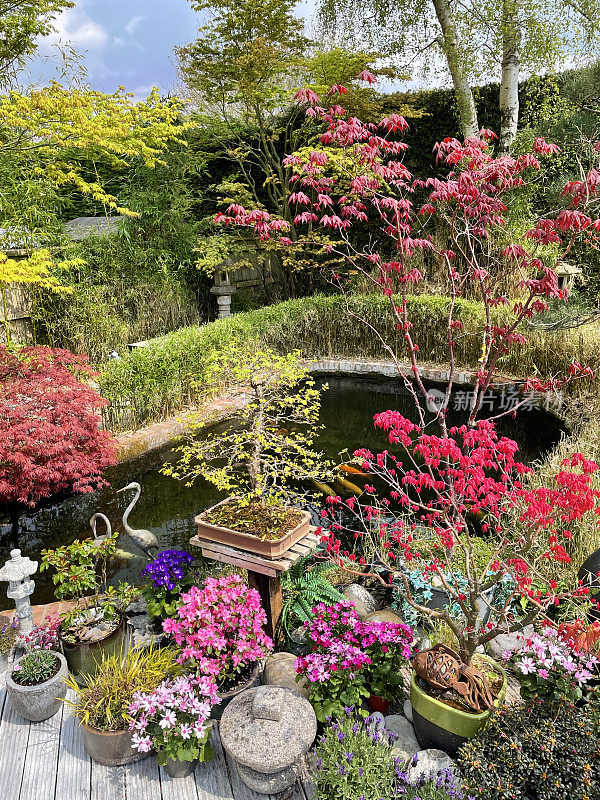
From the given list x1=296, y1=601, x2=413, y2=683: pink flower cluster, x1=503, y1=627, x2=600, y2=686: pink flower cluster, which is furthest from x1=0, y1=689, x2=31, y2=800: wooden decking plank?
x1=503, y1=627, x2=600, y2=686: pink flower cluster

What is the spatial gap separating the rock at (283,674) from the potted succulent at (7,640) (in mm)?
1279

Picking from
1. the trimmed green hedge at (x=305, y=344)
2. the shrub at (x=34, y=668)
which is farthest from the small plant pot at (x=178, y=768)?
the trimmed green hedge at (x=305, y=344)

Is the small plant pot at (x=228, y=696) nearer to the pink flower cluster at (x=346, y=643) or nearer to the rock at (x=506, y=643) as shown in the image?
the pink flower cluster at (x=346, y=643)

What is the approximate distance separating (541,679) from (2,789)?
2.06m

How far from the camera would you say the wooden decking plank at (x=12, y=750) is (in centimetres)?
208

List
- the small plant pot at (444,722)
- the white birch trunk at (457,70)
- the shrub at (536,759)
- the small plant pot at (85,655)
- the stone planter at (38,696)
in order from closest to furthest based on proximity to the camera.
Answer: the shrub at (536,759)
the small plant pot at (444,722)
the stone planter at (38,696)
the small plant pot at (85,655)
the white birch trunk at (457,70)

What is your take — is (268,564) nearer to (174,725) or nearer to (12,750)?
(174,725)

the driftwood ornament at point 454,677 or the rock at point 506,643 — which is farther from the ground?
the driftwood ornament at point 454,677

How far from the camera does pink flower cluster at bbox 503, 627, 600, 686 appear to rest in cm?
201

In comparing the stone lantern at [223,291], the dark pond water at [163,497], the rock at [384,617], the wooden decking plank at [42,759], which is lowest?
the dark pond water at [163,497]

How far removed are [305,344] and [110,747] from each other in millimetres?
7265

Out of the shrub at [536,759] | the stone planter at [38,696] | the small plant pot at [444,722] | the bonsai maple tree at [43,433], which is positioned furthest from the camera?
the bonsai maple tree at [43,433]

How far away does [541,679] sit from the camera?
2047 millimetres

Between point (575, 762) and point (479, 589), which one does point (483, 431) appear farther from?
point (575, 762)
